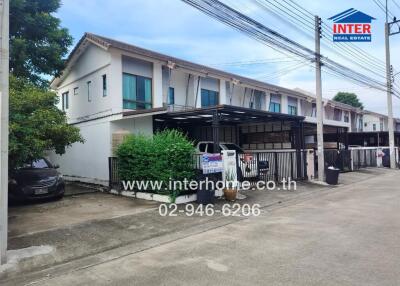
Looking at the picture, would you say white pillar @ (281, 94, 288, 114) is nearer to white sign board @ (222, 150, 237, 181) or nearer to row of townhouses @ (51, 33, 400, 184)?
row of townhouses @ (51, 33, 400, 184)

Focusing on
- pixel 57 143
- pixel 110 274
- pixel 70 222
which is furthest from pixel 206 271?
pixel 57 143

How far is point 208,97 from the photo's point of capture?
22.8 metres

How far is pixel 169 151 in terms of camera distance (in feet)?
35.8

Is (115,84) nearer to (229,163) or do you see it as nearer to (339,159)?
(229,163)

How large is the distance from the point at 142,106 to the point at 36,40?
5.62 meters

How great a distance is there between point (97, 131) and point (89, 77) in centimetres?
484

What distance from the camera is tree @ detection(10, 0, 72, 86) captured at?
48.9 ft

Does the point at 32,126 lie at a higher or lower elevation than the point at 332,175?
higher

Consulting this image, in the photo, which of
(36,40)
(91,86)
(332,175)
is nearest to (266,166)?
(332,175)

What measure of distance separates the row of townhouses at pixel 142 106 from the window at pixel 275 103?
214 inches

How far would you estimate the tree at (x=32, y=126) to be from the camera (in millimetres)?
7789

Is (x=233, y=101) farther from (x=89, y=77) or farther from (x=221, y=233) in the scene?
(x=221, y=233)

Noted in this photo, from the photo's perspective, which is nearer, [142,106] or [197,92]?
[142,106]

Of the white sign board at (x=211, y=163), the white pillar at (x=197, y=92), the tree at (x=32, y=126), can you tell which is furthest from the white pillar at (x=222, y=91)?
the tree at (x=32, y=126)
